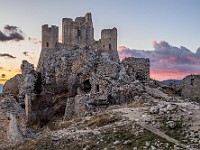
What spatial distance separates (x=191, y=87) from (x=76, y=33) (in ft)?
76.7

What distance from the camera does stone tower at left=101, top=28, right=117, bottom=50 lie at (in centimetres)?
6238

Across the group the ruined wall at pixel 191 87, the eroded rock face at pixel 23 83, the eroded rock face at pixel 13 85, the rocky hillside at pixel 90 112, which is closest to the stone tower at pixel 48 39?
the eroded rock face at pixel 23 83

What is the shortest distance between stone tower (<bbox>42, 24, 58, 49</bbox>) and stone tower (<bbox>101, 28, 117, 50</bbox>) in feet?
23.2

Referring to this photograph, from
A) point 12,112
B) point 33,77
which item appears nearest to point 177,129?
point 12,112

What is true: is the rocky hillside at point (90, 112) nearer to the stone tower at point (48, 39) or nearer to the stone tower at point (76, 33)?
the stone tower at point (76, 33)

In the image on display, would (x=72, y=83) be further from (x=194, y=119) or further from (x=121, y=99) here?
(x=194, y=119)

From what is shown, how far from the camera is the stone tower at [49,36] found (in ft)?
205

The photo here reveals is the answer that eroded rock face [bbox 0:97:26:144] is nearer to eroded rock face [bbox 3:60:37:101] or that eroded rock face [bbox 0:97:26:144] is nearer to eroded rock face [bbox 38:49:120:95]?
eroded rock face [bbox 38:49:120:95]

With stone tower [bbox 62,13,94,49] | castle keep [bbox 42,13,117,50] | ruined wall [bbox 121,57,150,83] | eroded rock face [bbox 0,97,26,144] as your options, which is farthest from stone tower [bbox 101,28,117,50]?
eroded rock face [bbox 0,97,26,144]

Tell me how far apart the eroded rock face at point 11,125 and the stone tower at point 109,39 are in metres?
39.1

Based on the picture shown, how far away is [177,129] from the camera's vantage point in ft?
62.7

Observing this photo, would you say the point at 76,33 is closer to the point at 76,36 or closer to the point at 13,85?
the point at 76,36

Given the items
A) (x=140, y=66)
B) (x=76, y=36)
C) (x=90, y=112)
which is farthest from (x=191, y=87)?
(x=76, y=36)

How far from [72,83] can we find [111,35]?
22407 mm
